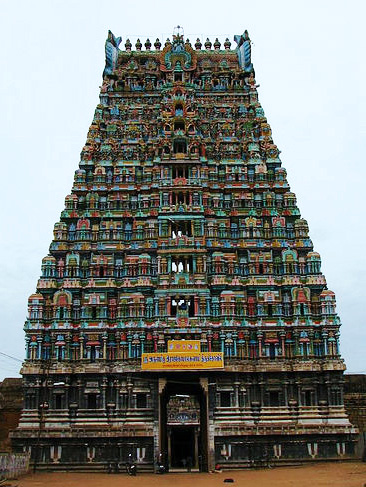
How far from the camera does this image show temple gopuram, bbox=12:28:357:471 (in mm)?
43031

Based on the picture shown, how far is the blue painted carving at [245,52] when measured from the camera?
205 feet

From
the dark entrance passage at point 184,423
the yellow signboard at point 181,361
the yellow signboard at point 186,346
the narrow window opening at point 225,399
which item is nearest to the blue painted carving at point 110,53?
the yellow signboard at point 186,346

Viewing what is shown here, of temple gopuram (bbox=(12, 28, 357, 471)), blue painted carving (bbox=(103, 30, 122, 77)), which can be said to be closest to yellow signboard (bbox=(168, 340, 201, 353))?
temple gopuram (bbox=(12, 28, 357, 471))

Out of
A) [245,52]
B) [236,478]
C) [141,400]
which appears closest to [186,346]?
[141,400]

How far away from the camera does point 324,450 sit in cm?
4291

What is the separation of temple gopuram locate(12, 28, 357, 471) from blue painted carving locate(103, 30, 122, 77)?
8.44 metres

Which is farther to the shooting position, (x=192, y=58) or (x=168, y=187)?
(x=192, y=58)

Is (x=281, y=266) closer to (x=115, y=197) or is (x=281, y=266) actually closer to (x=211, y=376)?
(x=211, y=376)

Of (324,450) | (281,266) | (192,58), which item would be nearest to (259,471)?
(324,450)

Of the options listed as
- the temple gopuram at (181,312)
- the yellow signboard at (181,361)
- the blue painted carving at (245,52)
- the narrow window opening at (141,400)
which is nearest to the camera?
the yellow signboard at (181,361)

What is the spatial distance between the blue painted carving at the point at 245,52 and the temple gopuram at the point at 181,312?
8.87 m

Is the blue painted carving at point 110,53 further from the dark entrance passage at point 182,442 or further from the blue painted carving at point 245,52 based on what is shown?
the dark entrance passage at point 182,442

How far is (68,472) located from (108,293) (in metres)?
13.7

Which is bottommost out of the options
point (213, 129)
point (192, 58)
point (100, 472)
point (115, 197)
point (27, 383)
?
point (100, 472)
